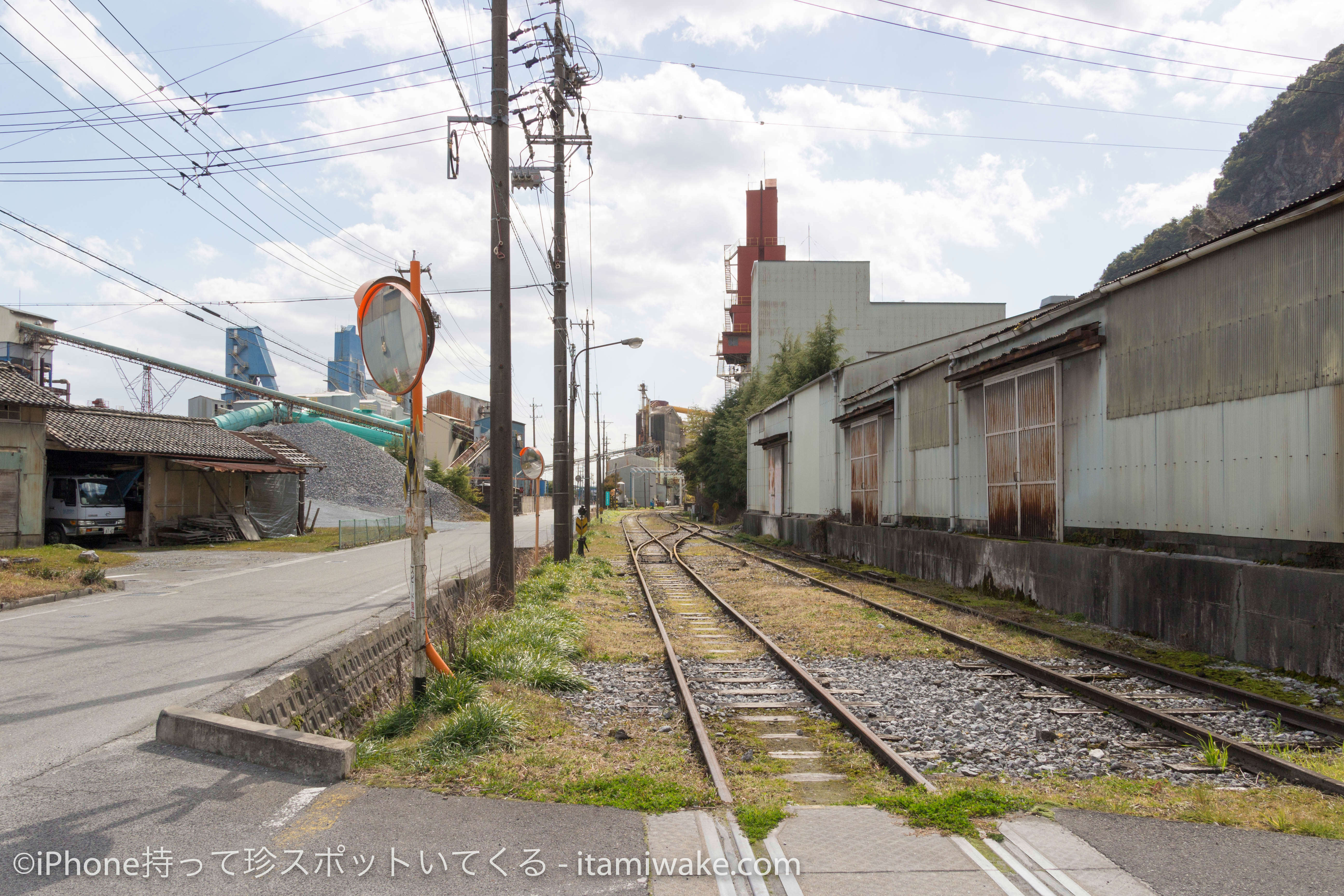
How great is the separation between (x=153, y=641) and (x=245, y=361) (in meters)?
75.0

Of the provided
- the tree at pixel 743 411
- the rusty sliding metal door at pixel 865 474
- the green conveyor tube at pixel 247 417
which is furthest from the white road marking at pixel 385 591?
the green conveyor tube at pixel 247 417

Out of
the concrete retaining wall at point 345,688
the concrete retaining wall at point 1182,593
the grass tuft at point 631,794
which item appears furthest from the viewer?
the concrete retaining wall at point 1182,593

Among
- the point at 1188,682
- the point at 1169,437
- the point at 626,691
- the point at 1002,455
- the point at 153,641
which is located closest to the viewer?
the point at 1188,682

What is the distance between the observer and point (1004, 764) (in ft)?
19.1

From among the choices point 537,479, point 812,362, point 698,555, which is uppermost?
point 812,362

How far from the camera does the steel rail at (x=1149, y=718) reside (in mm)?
5227

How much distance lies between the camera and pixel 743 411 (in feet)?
181

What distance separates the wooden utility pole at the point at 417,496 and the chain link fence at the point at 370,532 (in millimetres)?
20372

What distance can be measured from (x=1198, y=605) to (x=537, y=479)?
13.9 m

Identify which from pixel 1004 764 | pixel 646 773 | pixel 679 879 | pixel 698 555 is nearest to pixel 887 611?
pixel 1004 764

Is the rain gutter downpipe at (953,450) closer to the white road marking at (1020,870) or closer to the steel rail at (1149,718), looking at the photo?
the steel rail at (1149,718)

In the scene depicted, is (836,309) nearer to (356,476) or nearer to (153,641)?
(356,476)

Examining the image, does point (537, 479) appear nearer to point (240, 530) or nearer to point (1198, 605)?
point (1198, 605)

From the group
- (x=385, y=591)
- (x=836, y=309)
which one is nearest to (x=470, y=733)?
(x=385, y=591)
